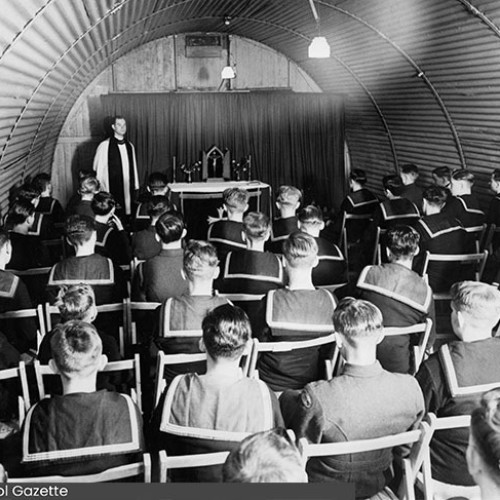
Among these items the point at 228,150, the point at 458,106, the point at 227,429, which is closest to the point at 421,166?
the point at 458,106

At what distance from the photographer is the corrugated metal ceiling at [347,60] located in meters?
7.17

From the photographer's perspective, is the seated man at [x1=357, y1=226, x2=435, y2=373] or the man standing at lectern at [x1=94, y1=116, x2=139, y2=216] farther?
the man standing at lectern at [x1=94, y1=116, x2=139, y2=216]

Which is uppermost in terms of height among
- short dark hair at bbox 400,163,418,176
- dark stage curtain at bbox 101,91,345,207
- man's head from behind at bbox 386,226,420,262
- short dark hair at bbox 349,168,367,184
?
dark stage curtain at bbox 101,91,345,207

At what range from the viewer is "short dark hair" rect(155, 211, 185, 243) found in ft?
17.2

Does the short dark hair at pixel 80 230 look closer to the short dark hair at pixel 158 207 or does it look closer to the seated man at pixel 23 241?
the seated man at pixel 23 241

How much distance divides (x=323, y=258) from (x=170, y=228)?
5.22 feet

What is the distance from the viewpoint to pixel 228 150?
13141mm

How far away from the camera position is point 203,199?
12109 millimetres

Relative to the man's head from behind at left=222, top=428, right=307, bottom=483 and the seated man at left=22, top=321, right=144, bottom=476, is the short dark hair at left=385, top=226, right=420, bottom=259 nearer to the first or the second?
the seated man at left=22, top=321, right=144, bottom=476

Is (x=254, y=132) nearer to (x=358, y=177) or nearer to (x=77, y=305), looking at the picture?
(x=358, y=177)

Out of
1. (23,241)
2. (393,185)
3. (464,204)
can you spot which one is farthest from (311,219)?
(393,185)

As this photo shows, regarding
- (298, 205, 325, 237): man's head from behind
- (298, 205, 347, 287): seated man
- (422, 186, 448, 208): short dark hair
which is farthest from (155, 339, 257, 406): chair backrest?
(422, 186, 448, 208): short dark hair

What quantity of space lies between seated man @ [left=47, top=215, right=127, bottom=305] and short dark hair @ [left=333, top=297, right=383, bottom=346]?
99.6 inches

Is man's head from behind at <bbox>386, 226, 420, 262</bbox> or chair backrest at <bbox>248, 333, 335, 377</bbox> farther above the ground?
man's head from behind at <bbox>386, 226, 420, 262</bbox>
